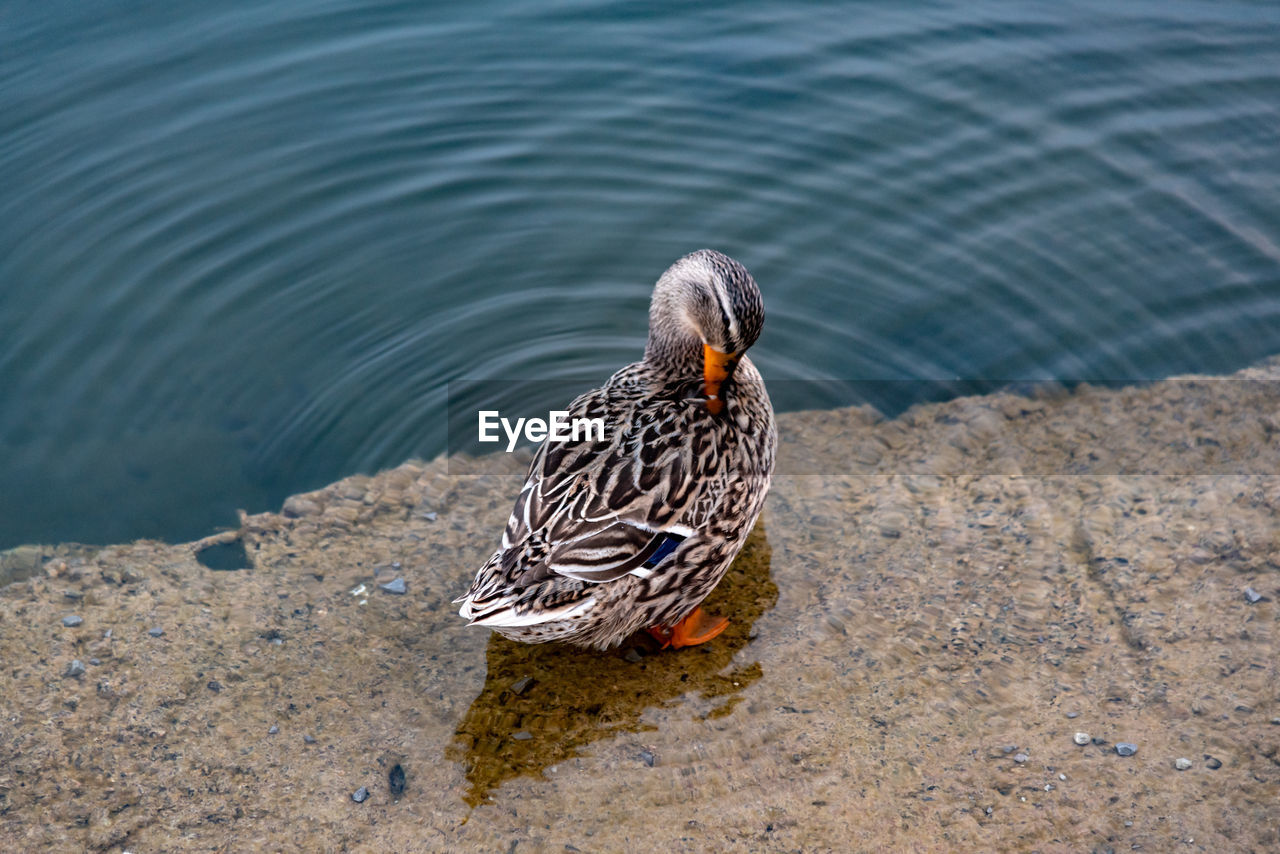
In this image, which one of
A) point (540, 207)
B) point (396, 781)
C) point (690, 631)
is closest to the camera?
point (396, 781)

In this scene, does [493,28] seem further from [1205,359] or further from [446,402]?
[1205,359]

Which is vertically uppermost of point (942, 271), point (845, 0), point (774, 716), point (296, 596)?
point (845, 0)

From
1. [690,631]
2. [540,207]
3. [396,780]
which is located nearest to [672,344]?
[690,631]

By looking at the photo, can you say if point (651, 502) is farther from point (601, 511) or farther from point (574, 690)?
point (574, 690)

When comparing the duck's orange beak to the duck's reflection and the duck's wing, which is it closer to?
the duck's wing

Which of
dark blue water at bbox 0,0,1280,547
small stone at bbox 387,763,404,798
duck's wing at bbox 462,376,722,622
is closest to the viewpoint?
small stone at bbox 387,763,404,798

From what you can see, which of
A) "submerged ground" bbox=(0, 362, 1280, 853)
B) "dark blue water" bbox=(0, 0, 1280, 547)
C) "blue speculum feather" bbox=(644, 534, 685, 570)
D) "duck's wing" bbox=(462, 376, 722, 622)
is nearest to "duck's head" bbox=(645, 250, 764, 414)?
"duck's wing" bbox=(462, 376, 722, 622)

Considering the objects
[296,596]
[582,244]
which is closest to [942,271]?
[582,244]

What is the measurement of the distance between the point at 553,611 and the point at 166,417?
11.2 ft

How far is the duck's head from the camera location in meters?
4.91

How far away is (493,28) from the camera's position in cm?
948

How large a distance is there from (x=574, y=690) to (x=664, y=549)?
2.59ft

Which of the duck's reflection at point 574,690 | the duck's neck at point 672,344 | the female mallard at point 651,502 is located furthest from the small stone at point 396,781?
the duck's neck at point 672,344

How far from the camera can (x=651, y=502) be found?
4.60 metres
